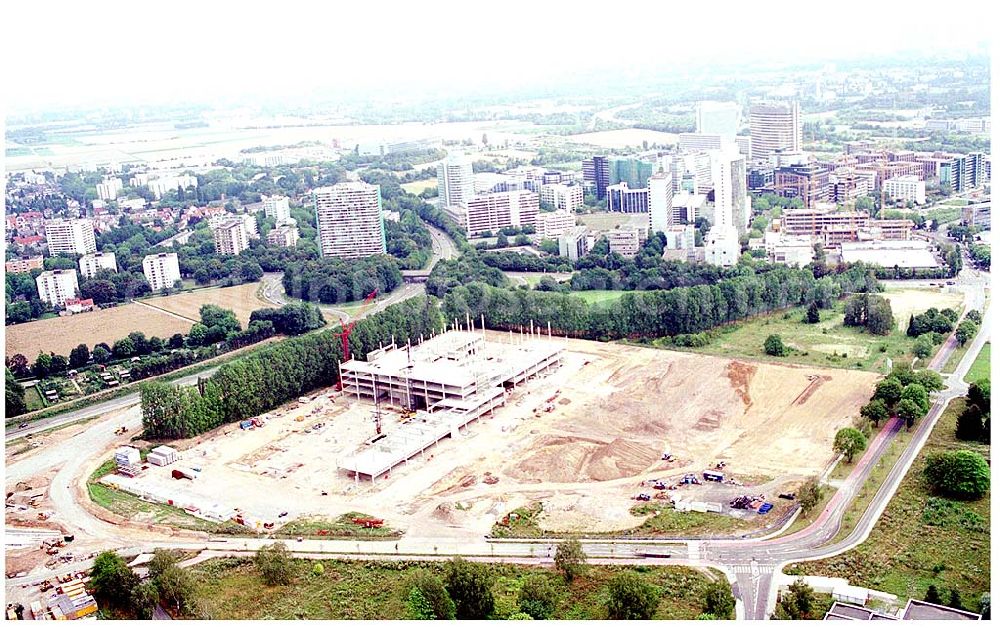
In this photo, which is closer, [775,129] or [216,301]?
[216,301]

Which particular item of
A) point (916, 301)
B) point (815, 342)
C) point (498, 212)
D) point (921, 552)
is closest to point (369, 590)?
point (921, 552)

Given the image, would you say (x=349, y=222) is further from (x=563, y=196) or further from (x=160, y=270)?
(x=563, y=196)

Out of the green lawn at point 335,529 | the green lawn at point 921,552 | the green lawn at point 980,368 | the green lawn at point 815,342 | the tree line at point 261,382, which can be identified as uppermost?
the tree line at point 261,382

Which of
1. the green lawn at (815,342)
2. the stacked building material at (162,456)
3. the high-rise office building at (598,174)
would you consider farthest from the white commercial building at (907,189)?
the stacked building material at (162,456)

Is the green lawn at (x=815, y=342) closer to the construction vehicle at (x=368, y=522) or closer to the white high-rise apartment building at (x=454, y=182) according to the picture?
the construction vehicle at (x=368, y=522)

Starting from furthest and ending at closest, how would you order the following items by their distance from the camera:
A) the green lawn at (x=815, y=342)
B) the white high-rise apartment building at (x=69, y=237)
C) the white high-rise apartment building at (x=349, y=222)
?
1. the white high-rise apartment building at (x=349, y=222)
2. the white high-rise apartment building at (x=69, y=237)
3. the green lawn at (x=815, y=342)

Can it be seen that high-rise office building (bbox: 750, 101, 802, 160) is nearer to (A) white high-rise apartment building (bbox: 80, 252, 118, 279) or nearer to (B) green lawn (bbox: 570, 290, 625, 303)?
(B) green lawn (bbox: 570, 290, 625, 303)
